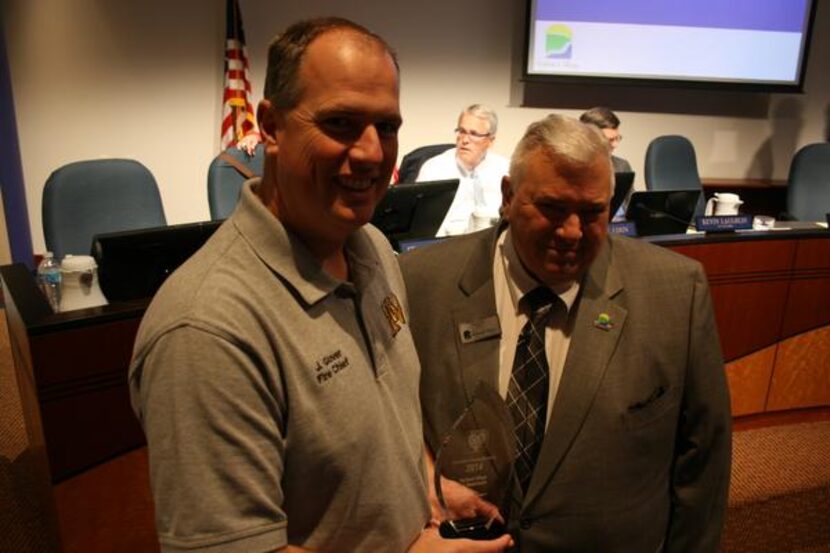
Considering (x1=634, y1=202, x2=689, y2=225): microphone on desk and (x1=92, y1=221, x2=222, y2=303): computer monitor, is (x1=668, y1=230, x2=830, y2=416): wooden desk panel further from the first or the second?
Result: (x1=92, y1=221, x2=222, y2=303): computer monitor

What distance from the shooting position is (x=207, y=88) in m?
4.91

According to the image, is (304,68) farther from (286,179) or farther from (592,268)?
(592,268)

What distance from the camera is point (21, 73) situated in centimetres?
460

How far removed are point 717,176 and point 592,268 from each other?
213 inches

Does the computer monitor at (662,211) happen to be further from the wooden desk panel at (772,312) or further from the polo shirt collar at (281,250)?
the polo shirt collar at (281,250)

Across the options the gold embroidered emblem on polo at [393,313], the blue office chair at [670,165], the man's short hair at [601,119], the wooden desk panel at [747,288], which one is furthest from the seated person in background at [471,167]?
the gold embroidered emblem on polo at [393,313]

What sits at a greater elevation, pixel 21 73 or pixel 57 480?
pixel 21 73

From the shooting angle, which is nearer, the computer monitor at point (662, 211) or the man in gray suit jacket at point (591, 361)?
the man in gray suit jacket at point (591, 361)

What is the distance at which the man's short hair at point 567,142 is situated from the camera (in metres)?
1.20

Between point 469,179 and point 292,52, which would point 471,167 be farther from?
point 292,52

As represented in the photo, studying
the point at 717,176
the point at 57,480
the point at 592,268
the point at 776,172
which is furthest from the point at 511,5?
the point at 57,480

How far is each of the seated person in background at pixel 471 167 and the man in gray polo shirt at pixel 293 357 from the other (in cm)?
256

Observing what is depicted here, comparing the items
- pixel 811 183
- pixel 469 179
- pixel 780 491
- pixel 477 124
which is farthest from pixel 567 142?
pixel 811 183

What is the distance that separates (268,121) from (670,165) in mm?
4518
